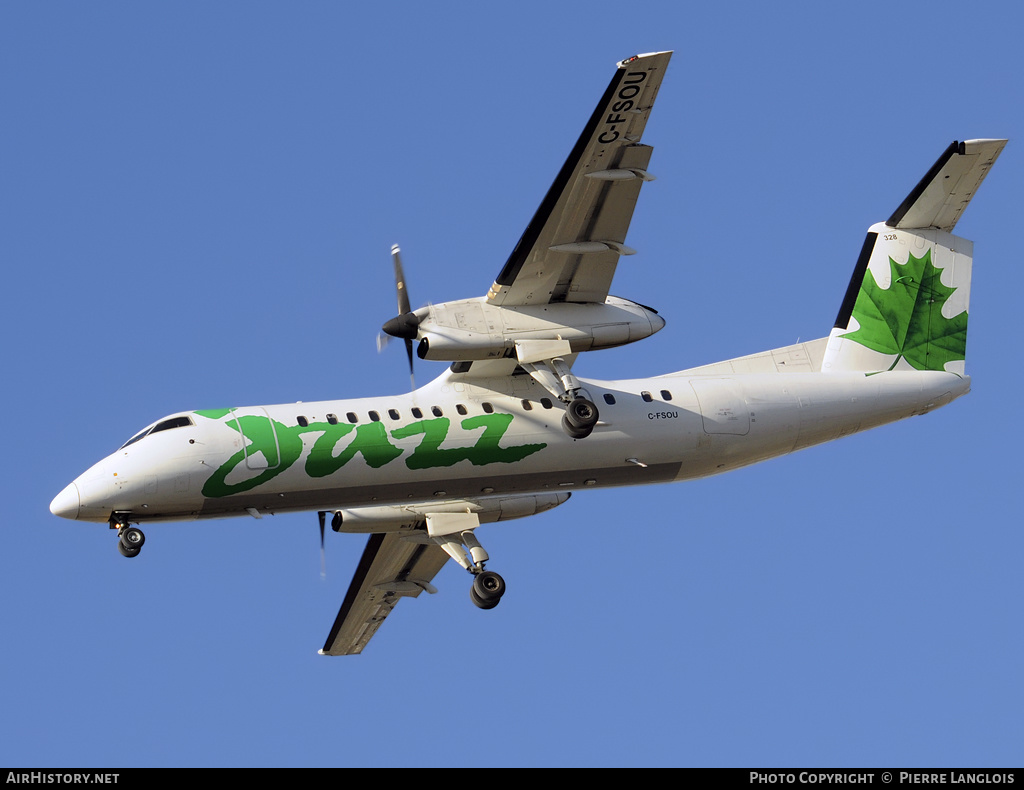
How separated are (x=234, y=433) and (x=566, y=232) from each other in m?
4.96

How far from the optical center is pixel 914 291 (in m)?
23.8

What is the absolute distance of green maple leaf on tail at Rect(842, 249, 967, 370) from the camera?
23.4 meters

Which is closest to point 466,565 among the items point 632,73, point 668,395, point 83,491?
point 668,395

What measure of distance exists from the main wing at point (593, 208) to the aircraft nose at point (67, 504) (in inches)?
230

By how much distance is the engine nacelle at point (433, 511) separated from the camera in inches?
887

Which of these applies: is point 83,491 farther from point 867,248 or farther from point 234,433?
point 867,248

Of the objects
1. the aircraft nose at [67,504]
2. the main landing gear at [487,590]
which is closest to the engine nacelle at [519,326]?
the main landing gear at [487,590]

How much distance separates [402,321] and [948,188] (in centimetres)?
854

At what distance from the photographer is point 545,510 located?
23000 millimetres

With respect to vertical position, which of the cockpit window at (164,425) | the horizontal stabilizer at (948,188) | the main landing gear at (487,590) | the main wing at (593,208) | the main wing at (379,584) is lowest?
the main landing gear at (487,590)

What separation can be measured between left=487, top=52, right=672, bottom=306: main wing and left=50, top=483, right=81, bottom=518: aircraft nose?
5835mm

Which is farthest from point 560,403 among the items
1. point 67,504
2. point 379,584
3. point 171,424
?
point 67,504

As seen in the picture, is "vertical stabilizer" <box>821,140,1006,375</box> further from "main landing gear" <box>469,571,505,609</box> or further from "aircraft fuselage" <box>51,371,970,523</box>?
"main landing gear" <box>469,571,505,609</box>

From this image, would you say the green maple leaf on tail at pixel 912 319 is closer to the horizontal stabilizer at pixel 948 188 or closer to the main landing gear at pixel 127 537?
the horizontal stabilizer at pixel 948 188
